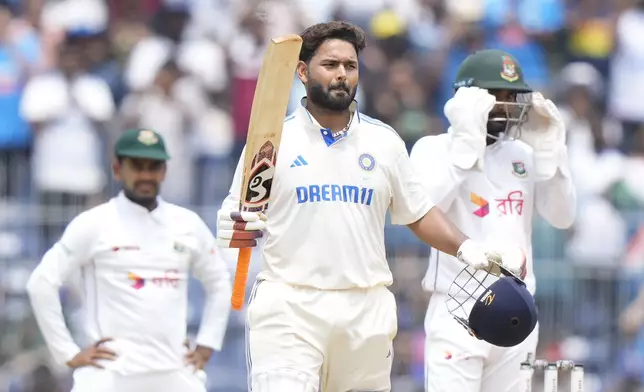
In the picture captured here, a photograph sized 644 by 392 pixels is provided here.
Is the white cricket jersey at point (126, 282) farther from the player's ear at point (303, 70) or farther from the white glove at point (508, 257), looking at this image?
the white glove at point (508, 257)

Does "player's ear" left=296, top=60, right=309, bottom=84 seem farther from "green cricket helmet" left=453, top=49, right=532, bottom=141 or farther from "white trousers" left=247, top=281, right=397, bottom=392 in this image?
"green cricket helmet" left=453, top=49, right=532, bottom=141

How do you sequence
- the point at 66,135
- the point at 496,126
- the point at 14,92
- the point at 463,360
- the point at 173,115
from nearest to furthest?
1. the point at 463,360
2. the point at 496,126
3. the point at 66,135
4. the point at 173,115
5. the point at 14,92

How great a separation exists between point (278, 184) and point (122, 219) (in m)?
2.41

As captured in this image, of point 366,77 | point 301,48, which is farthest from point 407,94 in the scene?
point 301,48

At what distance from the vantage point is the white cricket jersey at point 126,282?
29.8ft

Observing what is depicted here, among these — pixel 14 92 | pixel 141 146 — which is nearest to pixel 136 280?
pixel 141 146

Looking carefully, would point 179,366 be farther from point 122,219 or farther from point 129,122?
point 129,122

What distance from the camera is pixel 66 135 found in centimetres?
1374

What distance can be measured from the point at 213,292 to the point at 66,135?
451 centimetres

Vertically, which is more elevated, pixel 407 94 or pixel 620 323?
pixel 407 94

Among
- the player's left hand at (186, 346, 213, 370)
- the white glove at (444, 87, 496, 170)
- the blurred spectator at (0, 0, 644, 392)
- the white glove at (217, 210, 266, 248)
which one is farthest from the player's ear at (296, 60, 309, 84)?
the blurred spectator at (0, 0, 644, 392)

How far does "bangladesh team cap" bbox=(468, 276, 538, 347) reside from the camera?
22.8 feet

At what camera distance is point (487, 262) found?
695 cm

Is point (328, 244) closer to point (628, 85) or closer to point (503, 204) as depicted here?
point (503, 204)
